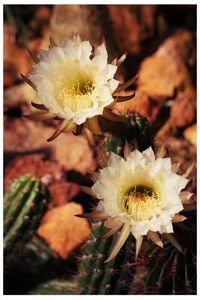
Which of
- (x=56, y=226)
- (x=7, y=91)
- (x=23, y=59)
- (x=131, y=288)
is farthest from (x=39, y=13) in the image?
(x=131, y=288)

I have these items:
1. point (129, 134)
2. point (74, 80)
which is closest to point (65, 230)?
point (129, 134)

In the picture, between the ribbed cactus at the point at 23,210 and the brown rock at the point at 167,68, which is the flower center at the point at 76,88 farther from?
the brown rock at the point at 167,68

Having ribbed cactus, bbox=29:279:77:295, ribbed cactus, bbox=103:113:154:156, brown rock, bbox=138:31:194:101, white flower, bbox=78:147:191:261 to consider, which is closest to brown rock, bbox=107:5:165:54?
brown rock, bbox=138:31:194:101

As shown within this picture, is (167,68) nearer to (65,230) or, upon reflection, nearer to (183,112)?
(183,112)

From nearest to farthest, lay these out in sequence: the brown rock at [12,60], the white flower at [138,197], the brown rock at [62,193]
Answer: the white flower at [138,197]
the brown rock at [62,193]
the brown rock at [12,60]

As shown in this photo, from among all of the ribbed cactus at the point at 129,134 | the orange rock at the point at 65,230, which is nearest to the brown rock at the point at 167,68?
the orange rock at the point at 65,230

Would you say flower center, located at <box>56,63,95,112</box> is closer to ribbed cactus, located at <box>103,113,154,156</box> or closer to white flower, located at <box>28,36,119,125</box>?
white flower, located at <box>28,36,119,125</box>
